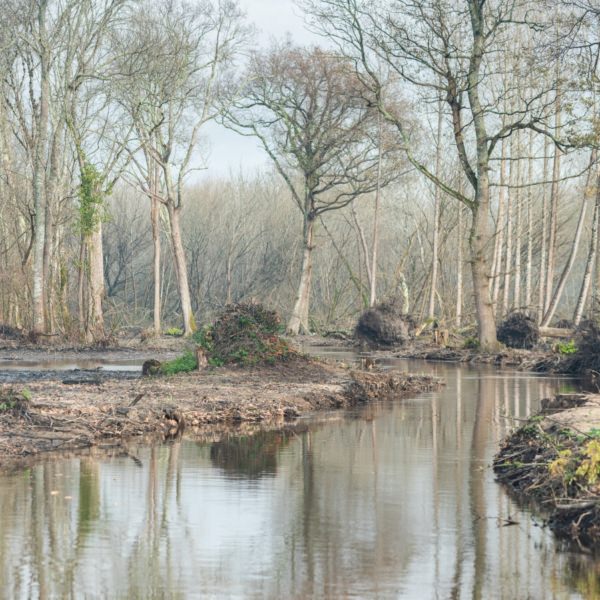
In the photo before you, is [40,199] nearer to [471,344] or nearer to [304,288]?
[471,344]

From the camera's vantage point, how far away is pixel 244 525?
9.67 metres

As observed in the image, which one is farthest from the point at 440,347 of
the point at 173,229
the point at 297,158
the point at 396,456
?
the point at 396,456

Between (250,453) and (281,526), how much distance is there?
4.37 m

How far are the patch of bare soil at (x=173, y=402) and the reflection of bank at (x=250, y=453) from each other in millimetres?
993

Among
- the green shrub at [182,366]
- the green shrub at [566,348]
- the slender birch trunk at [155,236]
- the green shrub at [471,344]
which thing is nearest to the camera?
the green shrub at [182,366]

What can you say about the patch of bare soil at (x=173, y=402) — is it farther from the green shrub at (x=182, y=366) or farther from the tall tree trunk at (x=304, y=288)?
the tall tree trunk at (x=304, y=288)

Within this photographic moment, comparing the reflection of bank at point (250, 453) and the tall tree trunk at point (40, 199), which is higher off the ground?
the tall tree trunk at point (40, 199)

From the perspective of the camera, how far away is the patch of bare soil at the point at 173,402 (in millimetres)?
14148

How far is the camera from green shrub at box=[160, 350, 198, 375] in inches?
886

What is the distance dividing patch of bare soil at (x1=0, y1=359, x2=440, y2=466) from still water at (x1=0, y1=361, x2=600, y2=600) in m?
0.90

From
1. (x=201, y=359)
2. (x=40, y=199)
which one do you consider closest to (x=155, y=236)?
(x=40, y=199)

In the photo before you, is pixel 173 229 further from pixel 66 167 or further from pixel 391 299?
pixel 391 299

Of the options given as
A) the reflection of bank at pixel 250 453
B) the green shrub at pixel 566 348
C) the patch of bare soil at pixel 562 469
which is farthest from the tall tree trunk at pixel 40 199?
the patch of bare soil at pixel 562 469

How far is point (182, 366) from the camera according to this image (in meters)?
22.6
